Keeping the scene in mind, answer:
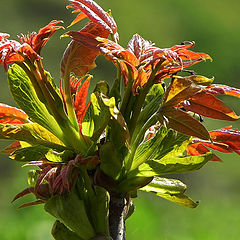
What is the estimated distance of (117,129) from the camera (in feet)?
1.23


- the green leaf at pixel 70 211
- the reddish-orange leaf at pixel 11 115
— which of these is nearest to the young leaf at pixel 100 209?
the green leaf at pixel 70 211

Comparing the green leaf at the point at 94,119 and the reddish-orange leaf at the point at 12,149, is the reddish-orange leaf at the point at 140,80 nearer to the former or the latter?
the green leaf at the point at 94,119

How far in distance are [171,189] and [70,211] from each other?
94mm

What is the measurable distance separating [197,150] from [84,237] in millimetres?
140

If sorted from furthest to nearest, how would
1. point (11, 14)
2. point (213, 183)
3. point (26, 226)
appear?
point (11, 14) < point (213, 183) < point (26, 226)

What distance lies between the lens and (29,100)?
1.38 feet

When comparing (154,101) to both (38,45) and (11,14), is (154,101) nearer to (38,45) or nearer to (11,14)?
(38,45)

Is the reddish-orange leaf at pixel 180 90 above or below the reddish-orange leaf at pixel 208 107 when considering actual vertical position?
above

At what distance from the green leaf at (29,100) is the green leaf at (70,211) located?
0.06 meters

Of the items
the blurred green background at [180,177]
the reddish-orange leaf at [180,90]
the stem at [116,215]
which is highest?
the reddish-orange leaf at [180,90]

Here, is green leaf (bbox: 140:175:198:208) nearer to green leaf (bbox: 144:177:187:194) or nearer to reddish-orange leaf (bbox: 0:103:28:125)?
green leaf (bbox: 144:177:187:194)

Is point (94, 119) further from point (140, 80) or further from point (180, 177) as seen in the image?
point (180, 177)

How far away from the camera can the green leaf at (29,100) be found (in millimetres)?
415

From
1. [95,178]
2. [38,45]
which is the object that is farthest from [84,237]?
[38,45]
